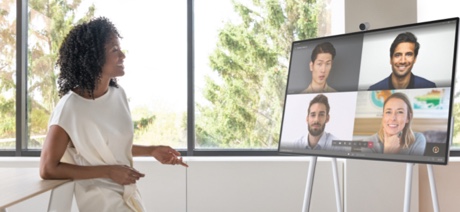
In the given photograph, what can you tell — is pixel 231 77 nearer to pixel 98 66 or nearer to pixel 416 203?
pixel 416 203

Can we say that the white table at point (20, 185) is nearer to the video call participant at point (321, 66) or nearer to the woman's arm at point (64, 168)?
the woman's arm at point (64, 168)

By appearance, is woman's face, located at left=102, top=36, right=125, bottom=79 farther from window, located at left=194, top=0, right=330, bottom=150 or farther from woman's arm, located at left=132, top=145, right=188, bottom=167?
window, located at left=194, top=0, right=330, bottom=150

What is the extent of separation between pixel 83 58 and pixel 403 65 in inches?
59.1

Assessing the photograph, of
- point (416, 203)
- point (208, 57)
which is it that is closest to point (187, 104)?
point (208, 57)

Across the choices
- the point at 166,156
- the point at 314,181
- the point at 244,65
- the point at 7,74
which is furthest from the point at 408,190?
the point at 7,74

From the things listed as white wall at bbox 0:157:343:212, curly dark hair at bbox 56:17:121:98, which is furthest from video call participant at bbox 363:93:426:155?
curly dark hair at bbox 56:17:121:98

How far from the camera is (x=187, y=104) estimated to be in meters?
4.34

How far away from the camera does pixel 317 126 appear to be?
316 cm

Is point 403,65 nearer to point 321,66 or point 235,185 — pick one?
point 321,66

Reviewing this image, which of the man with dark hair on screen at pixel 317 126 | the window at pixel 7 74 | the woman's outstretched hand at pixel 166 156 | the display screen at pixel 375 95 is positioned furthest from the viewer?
the window at pixel 7 74

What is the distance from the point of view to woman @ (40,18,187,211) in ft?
7.18

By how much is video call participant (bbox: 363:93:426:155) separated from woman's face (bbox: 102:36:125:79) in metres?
1.28

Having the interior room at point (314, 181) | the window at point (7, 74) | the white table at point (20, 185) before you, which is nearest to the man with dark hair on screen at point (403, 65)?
the interior room at point (314, 181)

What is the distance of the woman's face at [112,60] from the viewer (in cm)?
237
